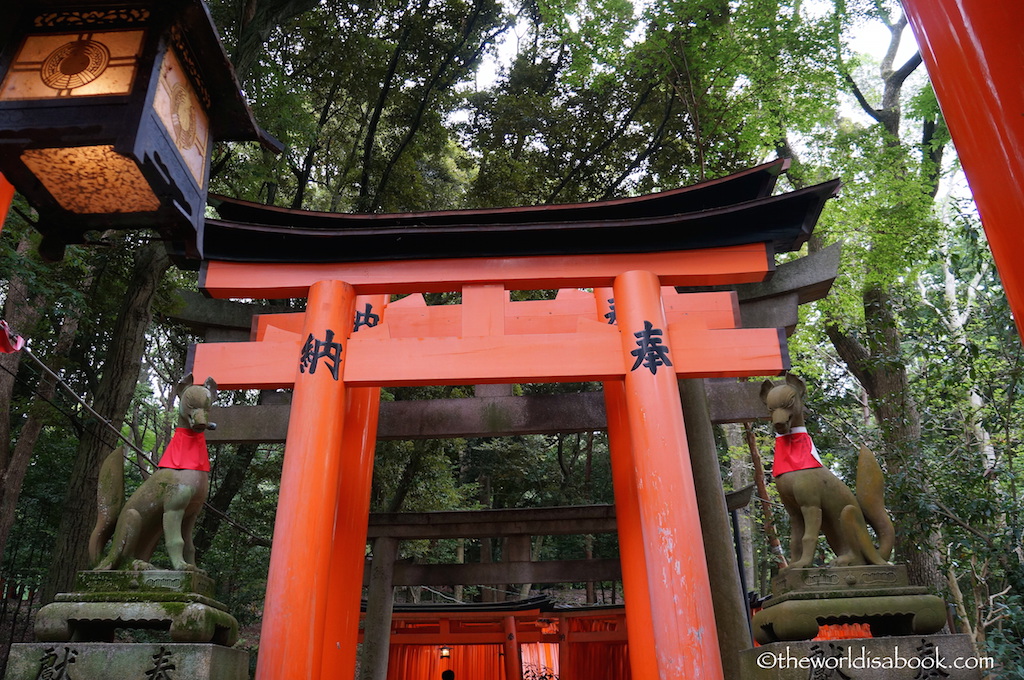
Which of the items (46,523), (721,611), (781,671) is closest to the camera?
(781,671)

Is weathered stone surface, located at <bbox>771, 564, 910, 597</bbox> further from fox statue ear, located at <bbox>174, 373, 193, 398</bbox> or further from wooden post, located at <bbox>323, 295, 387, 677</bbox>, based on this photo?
fox statue ear, located at <bbox>174, 373, 193, 398</bbox>

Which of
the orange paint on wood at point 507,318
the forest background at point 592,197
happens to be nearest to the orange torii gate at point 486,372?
the orange paint on wood at point 507,318

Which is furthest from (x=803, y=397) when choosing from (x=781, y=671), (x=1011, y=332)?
(x=1011, y=332)

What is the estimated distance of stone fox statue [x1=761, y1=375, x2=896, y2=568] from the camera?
15.1 feet

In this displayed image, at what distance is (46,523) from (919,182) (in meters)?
18.6

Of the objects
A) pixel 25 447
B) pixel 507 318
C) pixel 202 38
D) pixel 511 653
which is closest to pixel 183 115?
pixel 202 38

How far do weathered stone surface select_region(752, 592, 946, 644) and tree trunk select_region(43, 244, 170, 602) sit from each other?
650 centimetres

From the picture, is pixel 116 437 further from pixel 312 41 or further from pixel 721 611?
pixel 312 41

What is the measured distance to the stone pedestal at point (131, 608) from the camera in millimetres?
4133

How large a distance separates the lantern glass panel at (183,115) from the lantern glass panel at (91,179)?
0.80 ft

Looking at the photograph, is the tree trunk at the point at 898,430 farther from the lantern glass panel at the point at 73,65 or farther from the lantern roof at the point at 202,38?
the lantern glass panel at the point at 73,65

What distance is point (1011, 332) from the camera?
8609mm

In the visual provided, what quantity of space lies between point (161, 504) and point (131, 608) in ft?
2.32

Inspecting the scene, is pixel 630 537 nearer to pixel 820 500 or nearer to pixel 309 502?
pixel 820 500
